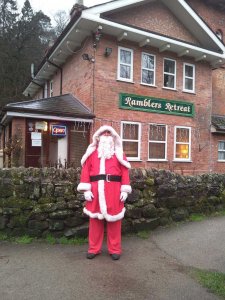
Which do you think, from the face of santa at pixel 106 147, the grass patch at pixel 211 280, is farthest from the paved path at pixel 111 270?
the face of santa at pixel 106 147

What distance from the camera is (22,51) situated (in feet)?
129

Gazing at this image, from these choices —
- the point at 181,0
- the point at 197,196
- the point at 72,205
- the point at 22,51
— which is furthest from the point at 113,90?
the point at 22,51

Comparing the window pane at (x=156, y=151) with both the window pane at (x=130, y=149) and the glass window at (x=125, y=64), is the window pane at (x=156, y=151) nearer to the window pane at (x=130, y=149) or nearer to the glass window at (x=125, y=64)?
the window pane at (x=130, y=149)

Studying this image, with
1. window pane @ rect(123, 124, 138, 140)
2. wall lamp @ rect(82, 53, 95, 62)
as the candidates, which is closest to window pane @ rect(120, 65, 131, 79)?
wall lamp @ rect(82, 53, 95, 62)


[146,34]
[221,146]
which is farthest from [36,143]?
[221,146]

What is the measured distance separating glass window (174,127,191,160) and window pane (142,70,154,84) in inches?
104

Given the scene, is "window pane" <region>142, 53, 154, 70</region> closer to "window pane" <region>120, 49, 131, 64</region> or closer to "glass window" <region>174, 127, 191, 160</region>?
"window pane" <region>120, 49, 131, 64</region>

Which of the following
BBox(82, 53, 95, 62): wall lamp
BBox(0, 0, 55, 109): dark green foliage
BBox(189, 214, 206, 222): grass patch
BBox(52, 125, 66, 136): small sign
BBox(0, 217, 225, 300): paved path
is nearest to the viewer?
BBox(0, 217, 225, 300): paved path

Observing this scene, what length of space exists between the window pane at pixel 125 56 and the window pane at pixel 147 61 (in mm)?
781

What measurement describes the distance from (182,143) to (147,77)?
368 centimetres

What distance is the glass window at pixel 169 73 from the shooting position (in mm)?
16016

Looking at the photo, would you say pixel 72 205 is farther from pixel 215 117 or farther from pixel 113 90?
pixel 215 117

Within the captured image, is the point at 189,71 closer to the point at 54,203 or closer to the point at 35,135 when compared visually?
the point at 35,135

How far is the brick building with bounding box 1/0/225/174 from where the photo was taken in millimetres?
13328
